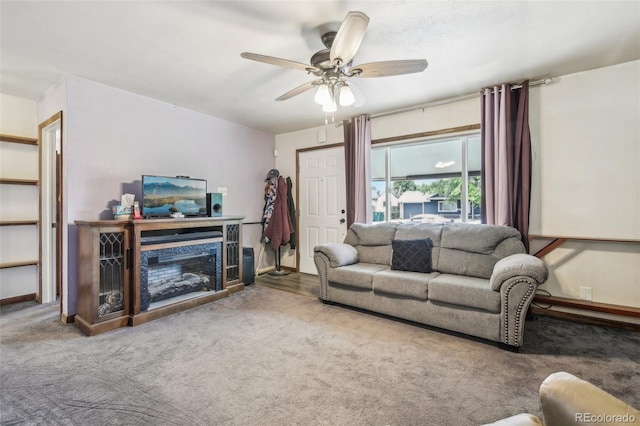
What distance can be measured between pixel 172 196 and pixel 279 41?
6.89 ft

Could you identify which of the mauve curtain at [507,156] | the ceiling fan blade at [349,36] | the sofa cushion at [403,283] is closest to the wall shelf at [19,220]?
the ceiling fan blade at [349,36]

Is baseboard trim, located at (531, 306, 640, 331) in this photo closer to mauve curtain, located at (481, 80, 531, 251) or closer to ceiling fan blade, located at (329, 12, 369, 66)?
mauve curtain, located at (481, 80, 531, 251)

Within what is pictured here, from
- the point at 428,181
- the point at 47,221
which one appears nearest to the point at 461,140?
the point at 428,181

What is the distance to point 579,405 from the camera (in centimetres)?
78

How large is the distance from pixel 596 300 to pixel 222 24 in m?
4.07

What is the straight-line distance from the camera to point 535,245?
3.07 m

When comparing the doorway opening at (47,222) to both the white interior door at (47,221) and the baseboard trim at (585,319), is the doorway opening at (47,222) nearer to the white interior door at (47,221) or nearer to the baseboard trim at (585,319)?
the white interior door at (47,221)

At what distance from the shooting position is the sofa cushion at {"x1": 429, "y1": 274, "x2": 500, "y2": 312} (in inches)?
92.0

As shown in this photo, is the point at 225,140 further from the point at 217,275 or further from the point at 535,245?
the point at 535,245

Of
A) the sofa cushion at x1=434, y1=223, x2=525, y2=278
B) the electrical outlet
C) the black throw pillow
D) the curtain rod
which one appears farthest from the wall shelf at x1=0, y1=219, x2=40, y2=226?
the electrical outlet

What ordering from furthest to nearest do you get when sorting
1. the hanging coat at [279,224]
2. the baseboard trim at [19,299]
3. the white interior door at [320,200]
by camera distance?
the hanging coat at [279,224] < the white interior door at [320,200] < the baseboard trim at [19,299]

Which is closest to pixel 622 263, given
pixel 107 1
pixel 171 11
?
pixel 171 11

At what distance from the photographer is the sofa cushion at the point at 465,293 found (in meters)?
2.34
